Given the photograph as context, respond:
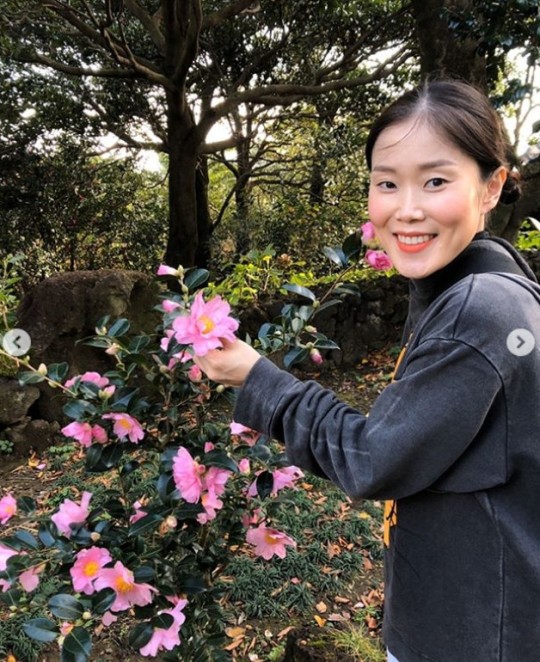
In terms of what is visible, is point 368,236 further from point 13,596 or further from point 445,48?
point 445,48

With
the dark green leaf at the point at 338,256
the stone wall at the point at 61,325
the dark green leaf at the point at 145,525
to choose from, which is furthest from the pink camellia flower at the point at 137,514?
the stone wall at the point at 61,325

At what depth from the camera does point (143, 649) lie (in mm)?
1156

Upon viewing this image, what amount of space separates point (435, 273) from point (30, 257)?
6912mm

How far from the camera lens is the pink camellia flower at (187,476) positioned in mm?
1077

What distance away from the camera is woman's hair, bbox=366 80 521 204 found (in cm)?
82

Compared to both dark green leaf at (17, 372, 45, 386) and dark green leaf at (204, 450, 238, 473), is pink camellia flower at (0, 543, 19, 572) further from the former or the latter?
dark green leaf at (204, 450, 238, 473)

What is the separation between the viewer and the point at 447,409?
2.34 ft

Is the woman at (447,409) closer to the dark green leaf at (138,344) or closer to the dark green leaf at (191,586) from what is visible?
the dark green leaf at (138,344)

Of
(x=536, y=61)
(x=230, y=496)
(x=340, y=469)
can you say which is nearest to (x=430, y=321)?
(x=340, y=469)

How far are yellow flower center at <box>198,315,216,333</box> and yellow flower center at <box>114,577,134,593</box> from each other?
1.87ft

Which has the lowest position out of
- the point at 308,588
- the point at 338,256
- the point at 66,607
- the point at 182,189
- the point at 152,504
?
the point at 308,588

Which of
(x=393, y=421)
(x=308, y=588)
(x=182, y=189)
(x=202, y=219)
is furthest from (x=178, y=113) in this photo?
(x=393, y=421)

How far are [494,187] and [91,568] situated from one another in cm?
103

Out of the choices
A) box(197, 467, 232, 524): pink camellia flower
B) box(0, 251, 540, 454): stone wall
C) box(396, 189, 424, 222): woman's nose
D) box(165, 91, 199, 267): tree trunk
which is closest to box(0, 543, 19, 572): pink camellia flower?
box(197, 467, 232, 524): pink camellia flower
